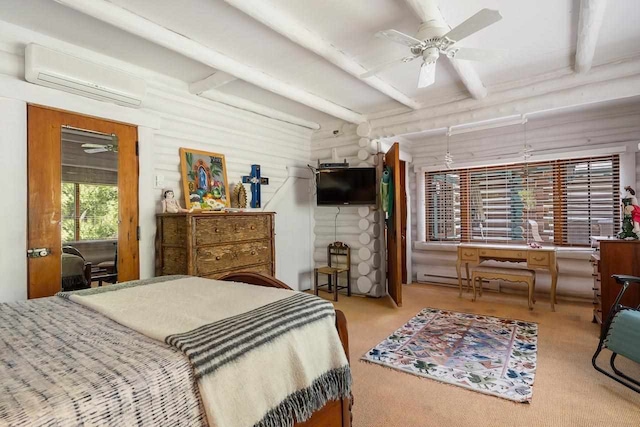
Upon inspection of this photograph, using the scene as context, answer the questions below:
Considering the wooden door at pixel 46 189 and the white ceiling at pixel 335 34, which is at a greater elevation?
the white ceiling at pixel 335 34

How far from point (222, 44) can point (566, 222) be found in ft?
17.2

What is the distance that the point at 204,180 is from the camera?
395cm

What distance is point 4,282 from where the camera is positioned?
2.55 m

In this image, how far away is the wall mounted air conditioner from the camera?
256 centimetres

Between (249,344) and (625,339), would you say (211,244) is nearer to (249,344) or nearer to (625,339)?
(249,344)

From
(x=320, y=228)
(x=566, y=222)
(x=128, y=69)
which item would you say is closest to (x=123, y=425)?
(x=128, y=69)

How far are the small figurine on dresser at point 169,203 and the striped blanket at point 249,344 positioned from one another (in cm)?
181

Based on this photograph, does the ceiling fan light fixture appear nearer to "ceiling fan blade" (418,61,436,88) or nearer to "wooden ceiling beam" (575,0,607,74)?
"ceiling fan blade" (418,61,436,88)

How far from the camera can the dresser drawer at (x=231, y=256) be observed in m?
3.23

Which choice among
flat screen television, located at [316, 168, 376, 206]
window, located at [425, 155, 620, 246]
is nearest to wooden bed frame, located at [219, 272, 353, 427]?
flat screen television, located at [316, 168, 376, 206]

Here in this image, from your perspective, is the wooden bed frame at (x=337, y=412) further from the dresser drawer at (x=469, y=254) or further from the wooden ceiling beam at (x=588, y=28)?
the dresser drawer at (x=469, y=254)

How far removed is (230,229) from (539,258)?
4043 mm

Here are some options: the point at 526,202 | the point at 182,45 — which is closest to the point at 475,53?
the point at 182,45

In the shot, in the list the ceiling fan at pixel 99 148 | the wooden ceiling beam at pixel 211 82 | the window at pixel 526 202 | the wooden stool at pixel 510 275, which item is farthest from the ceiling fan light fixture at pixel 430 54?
the window at pixel 526 202
